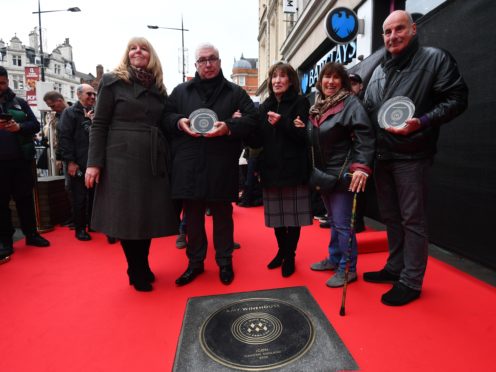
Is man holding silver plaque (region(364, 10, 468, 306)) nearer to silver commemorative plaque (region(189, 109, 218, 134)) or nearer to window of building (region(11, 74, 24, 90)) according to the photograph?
silver commemorative plaque (region(189, 109, 218, 134))

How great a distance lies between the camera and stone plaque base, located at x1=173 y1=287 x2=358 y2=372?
71.1 inches

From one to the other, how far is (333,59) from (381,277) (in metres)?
7.23

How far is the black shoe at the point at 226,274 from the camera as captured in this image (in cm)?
288

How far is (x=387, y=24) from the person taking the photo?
7.89 ft

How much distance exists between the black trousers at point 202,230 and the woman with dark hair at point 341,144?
3.08ft

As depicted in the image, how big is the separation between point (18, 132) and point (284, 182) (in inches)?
126

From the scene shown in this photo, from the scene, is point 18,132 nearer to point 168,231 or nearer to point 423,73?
point 168,231

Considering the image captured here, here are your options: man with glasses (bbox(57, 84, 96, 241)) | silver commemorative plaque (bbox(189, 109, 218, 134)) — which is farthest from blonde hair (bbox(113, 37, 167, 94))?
man with glasses (bbox(57, 84, 96, 241))

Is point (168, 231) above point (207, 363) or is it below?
above

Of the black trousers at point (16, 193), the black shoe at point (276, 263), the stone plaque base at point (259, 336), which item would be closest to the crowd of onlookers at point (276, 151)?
the black shoe at point (276, 263)

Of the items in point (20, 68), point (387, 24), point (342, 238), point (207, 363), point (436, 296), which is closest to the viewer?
point (207, 363)

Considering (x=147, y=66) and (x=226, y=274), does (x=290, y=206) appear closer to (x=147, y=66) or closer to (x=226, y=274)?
(x=226, y=274)

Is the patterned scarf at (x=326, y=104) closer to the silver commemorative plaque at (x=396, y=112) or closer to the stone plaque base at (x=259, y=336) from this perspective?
the silver commemorative plaque at (x=396, y=112)

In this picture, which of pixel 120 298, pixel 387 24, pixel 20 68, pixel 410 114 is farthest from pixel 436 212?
pixel 20 68
